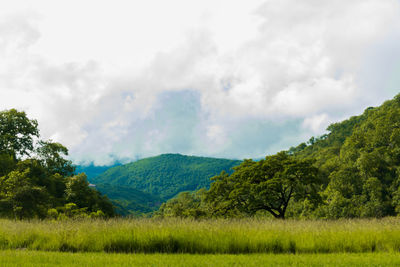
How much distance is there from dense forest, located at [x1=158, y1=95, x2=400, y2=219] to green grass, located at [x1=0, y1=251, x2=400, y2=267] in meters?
20.2

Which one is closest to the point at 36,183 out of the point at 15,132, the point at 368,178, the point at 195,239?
the point at 15,132

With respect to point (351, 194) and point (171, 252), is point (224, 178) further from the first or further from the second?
point (351, 194)

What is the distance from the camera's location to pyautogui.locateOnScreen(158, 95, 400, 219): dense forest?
104 ft

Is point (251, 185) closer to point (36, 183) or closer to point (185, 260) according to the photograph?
point (185, 260)

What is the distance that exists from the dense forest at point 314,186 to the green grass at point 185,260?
2018cm

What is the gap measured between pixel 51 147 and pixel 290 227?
55.6 m

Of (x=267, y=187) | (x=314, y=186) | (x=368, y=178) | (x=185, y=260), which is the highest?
(x=368, y=178)

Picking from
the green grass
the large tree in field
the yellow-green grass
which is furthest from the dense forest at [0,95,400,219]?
the green grass

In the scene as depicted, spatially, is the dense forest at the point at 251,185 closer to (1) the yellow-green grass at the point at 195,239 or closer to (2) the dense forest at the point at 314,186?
(2) the dense forest at the point at 314,186

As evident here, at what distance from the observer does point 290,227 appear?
550 inches

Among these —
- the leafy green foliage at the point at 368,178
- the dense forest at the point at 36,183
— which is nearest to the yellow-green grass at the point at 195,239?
the dense forest at the point at 36,183

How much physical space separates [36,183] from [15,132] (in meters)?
16.6

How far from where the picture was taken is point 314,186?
53469 mm

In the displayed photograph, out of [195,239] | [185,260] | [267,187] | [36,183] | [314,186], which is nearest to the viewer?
[185,260]
